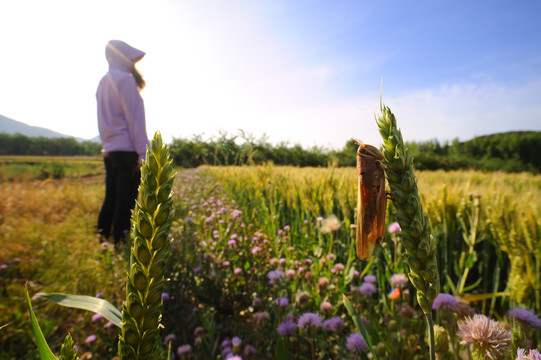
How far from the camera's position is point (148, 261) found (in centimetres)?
36

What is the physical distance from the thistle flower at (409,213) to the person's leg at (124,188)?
10.5ft

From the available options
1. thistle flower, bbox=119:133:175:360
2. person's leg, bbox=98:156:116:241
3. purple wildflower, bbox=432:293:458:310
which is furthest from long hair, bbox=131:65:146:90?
purple wildflower, bbox=432:293:458:310

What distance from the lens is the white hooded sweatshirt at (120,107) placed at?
2.97 metres

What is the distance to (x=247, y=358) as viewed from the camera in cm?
157

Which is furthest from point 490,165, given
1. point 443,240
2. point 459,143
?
point 443,240

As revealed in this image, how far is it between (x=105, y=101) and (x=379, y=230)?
340 cm

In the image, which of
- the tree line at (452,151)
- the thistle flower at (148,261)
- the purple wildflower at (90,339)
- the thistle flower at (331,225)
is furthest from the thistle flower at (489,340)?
the tree line at (452,151)

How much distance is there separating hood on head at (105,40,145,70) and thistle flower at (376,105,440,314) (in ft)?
11.6

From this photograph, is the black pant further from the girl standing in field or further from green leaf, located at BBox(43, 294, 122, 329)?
green leaf, located at BBox(43, 294, 122, 329)

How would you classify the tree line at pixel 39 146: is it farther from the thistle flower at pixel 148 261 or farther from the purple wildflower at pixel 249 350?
the thistle flower at pixel 148 261

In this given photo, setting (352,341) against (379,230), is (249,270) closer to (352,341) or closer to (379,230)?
(352,341)

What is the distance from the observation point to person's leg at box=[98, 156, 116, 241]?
3.35 metres

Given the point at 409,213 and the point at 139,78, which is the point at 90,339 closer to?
the point at 409,213

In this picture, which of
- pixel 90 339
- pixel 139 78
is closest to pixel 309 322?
pixel 90 339
